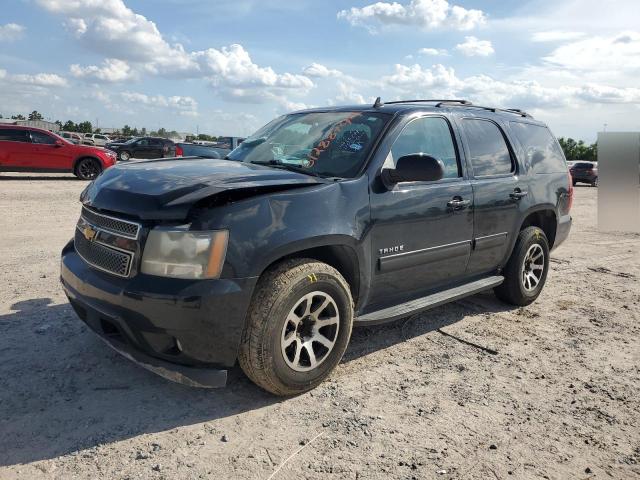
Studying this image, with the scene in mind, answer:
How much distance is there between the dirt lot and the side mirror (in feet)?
4.39

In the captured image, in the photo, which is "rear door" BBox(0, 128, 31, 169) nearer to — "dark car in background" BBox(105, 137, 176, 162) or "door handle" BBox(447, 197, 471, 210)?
"dark car in background" BBox(105, 137, 176, 162)

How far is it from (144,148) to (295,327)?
27566 mm

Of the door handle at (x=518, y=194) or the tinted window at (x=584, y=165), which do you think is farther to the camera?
the tinted window at (x=584, y=165)

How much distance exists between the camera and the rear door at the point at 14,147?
14.9 m

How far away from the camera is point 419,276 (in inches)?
157

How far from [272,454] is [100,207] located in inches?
69.1

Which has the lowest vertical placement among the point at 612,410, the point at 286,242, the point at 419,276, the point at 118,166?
the point at 612,410

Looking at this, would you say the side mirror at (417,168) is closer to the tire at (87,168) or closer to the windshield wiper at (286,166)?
the windshield wiper at (286,166)

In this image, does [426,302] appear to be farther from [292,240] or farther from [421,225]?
[292,240]

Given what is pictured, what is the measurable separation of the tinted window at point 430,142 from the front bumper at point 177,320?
5.47ft

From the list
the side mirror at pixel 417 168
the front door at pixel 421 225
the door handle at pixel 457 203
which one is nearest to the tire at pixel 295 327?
the front door at pixel 421 225

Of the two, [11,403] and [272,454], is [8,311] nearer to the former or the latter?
[11,403]

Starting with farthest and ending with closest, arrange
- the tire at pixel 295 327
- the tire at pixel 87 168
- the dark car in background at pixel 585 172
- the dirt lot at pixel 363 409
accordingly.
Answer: the dark car in background at pixel 585 172 < the tire at pixel 87 168 < the tire at pixel 295 327 < the dirt lot at pixel 363 409

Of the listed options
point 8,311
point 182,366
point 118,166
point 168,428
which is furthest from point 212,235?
point 8,311
